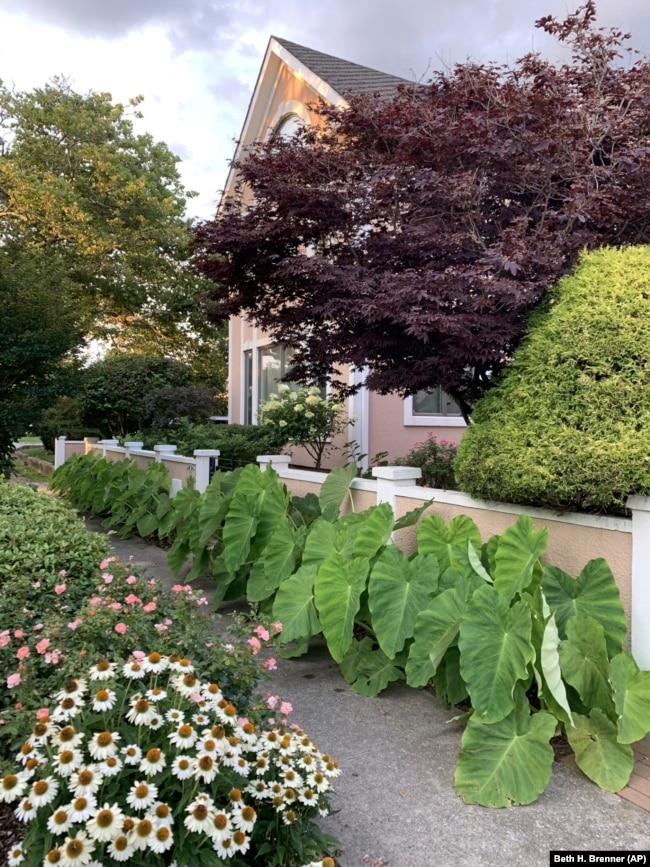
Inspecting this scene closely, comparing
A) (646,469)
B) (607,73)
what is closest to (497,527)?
(646,469)

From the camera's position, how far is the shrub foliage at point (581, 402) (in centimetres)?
313

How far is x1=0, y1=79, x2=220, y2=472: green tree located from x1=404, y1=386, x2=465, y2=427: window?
350 inches

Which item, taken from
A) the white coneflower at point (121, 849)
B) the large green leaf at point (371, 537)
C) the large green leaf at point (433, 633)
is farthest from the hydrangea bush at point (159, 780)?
the large green leaf at point (371, 537)

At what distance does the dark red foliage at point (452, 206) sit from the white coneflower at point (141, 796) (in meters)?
3.01

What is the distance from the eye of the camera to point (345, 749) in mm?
2859

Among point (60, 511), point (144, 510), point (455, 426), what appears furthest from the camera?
point (455, 426)

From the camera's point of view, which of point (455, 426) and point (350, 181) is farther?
point (455, 426)

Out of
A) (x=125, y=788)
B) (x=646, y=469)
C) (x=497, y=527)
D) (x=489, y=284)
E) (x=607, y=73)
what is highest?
(x=607, y=73)

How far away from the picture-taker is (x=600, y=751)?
2576mm

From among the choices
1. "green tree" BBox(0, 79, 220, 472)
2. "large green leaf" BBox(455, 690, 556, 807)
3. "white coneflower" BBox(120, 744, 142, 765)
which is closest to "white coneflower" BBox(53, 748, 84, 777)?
"white coneflower" BBox(120, 744, 142, 765)

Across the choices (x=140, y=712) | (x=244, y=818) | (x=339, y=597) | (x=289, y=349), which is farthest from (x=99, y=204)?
(x=244, y=818)

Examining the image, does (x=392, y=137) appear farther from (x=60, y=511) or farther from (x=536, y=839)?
(x=536, y=839)

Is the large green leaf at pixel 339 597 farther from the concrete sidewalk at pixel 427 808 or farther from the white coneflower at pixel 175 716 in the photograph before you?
the white coneflower at pixel 175 716

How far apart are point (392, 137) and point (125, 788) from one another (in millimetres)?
4488
